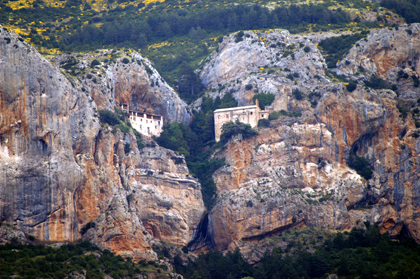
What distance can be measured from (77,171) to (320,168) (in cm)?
3664

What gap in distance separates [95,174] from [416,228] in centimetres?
4607

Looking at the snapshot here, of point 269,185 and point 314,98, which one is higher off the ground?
point 314,98

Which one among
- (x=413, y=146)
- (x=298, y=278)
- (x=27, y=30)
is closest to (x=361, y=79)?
(x=413, y=146)

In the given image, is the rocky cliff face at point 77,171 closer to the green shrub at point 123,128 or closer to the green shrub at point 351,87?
the green shrub at point 123,128

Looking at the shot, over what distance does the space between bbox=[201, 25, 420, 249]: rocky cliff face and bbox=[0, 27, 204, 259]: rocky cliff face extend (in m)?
7.34

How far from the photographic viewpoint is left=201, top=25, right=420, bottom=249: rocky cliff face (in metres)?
89.1

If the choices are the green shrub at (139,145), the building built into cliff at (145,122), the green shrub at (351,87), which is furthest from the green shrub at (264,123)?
the green shrub at (139,145)

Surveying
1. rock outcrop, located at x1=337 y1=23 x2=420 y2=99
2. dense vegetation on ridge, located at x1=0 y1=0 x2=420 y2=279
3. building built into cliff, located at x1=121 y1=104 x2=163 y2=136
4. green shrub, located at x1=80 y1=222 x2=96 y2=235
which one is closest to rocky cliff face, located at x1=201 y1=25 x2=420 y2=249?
dense vegetation on ridge, located at x1=0 y1=0 x2=420 y2=279

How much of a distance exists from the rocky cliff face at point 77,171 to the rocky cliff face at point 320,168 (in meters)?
7.34

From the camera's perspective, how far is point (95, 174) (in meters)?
80.0

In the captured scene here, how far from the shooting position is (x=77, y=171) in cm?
7712

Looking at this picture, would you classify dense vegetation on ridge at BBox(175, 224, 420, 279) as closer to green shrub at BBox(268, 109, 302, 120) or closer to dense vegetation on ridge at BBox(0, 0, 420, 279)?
dense vegetation on ridge at BBox(0, 0, 420, 279)

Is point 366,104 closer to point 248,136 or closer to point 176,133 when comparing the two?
point 248,136

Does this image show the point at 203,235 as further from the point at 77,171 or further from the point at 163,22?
the point at 163,22
